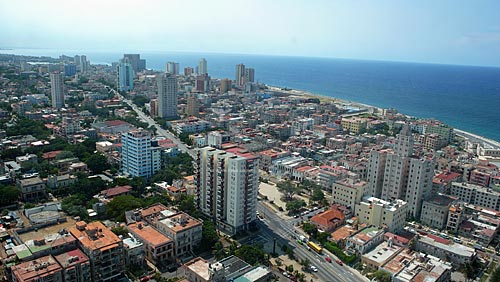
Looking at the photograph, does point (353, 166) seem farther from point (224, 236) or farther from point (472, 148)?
point (472, 148)

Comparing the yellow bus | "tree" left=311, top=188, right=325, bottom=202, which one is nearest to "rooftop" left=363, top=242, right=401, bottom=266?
the yellow bus

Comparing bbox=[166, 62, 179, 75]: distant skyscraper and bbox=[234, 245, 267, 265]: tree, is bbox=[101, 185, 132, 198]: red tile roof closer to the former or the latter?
bbox=[234, 245, 267, 265]: tree

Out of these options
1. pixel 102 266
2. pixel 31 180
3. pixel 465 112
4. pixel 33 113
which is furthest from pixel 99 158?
pixel 465 112

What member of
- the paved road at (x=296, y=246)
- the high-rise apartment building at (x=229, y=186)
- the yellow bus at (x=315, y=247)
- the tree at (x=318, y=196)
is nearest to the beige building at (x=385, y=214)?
the tree at (x=318, y=196)

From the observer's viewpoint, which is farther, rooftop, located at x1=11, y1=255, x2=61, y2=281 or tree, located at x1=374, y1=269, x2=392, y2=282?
tree, located at x1=374, y1=269, x2=392, y2=282

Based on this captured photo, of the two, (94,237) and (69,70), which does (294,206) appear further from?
(69,70)
